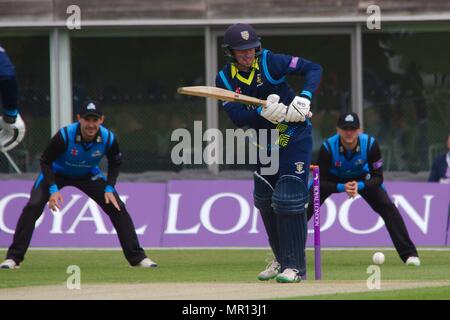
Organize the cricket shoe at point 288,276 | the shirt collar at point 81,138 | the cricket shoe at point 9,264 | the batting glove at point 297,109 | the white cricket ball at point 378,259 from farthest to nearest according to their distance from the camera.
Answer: the white cricket ball at point 378,259
the shirt collar at point 81,138
the cricket shoe at point 9,264
the cricket shoe at point 288,276
the batting glove at point 297,109

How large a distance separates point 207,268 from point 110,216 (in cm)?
127

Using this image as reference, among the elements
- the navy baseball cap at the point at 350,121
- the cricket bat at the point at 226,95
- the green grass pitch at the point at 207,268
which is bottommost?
the green grass pitch at the point at 207,268

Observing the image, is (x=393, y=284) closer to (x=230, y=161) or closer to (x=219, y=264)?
(x=219, y=264)

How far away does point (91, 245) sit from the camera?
17.3 m

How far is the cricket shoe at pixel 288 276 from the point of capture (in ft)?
34.8

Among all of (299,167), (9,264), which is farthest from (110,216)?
(299,167)

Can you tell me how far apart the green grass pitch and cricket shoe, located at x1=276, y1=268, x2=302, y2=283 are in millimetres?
985

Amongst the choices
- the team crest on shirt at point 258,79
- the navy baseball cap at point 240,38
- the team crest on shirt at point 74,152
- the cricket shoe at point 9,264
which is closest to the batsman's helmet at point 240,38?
the navy baseball cap at point 240,38

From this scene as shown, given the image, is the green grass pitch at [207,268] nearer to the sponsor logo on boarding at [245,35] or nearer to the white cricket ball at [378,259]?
the white cricket ball at [378,259]

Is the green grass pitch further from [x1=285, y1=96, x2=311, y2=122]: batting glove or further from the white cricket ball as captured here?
[x1=285, y1=96, x2=311, y2=122]: batting glove

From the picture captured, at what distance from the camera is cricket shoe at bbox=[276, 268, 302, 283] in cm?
1059

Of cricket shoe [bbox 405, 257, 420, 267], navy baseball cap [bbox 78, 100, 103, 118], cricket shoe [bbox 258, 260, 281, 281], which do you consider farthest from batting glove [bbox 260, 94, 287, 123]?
cricket shoe [bbox 405, 257, 420, 267]
